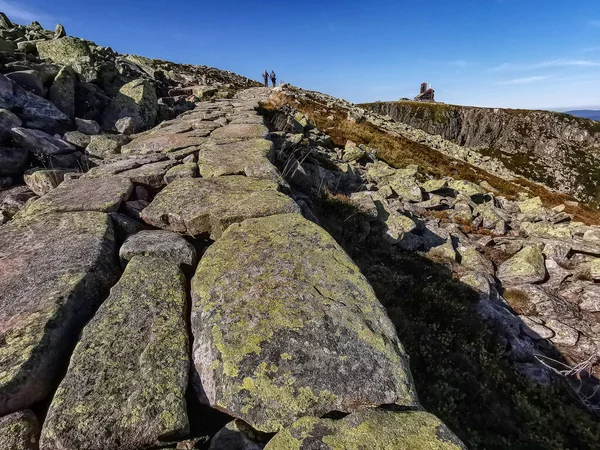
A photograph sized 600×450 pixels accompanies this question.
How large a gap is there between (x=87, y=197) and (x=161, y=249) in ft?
7.50

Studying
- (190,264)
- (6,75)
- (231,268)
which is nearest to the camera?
(231,268)

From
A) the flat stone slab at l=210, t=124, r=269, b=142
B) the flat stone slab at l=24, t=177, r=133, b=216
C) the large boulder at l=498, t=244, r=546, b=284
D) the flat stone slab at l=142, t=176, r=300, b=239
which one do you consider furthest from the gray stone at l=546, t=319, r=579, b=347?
the flat stone slab at l=24, t=177, r=133, b=216

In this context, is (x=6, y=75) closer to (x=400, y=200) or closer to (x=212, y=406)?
(x=212, y=406)

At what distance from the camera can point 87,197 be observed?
17.1ft

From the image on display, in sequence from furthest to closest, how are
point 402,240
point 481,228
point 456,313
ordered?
point 481,228 < point 402,240 < point 456,313

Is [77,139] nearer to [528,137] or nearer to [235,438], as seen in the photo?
[235,438]

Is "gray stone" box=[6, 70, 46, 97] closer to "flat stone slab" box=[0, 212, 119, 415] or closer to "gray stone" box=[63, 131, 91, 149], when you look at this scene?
"gray stone" box=[63, 131, 91, 149]

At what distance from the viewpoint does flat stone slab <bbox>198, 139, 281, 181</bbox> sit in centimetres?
632

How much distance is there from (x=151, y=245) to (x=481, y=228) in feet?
43.1

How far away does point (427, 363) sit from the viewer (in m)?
5.26

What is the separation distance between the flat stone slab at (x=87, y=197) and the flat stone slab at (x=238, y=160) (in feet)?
5.15

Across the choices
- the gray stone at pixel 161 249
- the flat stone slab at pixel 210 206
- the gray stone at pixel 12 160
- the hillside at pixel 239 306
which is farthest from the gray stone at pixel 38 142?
the gray stone at pixel 161 249

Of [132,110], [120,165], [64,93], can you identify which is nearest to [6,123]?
[120,165]

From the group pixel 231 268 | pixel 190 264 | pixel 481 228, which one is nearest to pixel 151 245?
pixel 190 264
